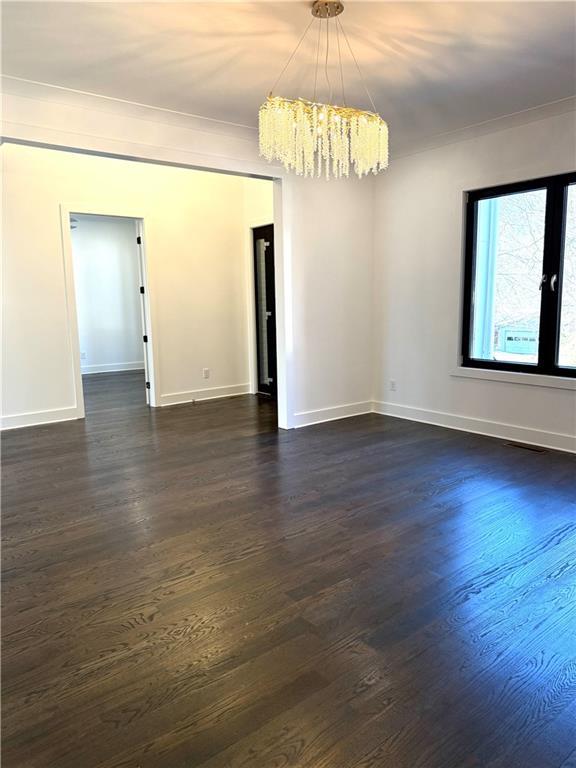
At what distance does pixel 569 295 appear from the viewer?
4.15 m

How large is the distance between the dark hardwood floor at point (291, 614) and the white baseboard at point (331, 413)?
1.19 meters

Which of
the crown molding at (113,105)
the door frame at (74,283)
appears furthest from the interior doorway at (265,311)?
the crown molding at (113,105)

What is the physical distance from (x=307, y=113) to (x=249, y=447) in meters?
2.72

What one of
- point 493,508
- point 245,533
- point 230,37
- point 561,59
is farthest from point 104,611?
point 561,59

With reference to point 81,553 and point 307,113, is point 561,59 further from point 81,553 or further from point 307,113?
point 81,553

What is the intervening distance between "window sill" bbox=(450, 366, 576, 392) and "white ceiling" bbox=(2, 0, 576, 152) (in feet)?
7.10

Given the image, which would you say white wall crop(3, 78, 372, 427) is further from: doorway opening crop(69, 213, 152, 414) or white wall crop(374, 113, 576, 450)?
doorway opening crop(69, 213, 152, 414)

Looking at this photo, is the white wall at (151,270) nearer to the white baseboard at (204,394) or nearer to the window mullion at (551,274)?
the white baseboard at (204,394)

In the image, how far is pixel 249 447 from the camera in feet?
14.8

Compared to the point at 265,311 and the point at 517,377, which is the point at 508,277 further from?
the point at 265,311

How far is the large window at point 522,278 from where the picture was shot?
414 centimetres

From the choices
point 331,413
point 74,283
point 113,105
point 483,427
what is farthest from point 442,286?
point 74,283

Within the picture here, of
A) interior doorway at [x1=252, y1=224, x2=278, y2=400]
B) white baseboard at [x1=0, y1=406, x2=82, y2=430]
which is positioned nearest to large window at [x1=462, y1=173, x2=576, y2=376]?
interior doorway at [x1=252, y1=224, x2=278, y2=400]

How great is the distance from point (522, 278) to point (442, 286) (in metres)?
0.75
